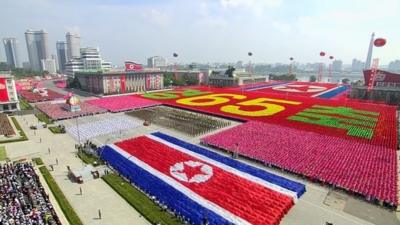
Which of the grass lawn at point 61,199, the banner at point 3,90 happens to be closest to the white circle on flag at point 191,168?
the grass lawn at point 61,199

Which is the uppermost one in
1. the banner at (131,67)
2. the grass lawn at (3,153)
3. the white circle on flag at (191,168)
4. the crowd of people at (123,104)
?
the banner at (131,67)

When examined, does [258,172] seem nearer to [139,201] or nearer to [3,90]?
[139,201]

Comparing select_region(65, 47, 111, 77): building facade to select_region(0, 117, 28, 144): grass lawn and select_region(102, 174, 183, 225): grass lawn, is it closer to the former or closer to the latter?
select_region(0, 117, 28, 144): grass lawn

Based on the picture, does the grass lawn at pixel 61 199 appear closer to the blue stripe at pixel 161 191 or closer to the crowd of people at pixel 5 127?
the blue stripe at pixel 161 191

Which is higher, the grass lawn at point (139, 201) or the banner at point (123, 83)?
the banner at point (123, 83)

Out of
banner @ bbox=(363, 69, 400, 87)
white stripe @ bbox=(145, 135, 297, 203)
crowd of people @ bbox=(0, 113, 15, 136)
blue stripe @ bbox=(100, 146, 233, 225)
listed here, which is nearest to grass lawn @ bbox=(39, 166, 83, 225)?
blue stripe @ bbox=(100, 146, 233, 225)
